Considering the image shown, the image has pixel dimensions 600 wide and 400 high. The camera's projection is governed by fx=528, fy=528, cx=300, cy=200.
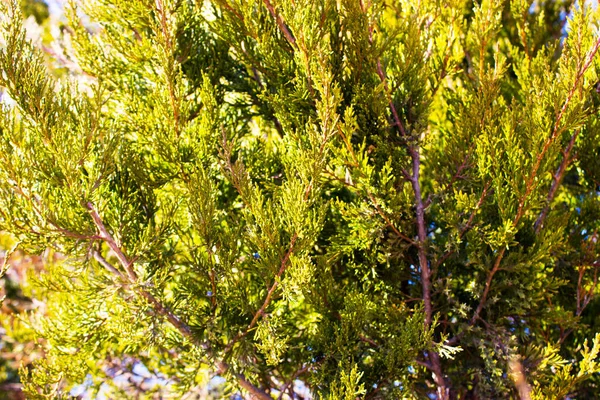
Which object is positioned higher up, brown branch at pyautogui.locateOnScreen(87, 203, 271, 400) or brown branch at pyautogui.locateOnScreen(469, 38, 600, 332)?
brown branch at pyautogui.locateOnScreen(469, 38, 600, 332)

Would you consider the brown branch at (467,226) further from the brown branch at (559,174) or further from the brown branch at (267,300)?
the brown branch at (267,300)

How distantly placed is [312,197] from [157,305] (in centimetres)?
98

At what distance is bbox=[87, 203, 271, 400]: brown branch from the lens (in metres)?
2.53

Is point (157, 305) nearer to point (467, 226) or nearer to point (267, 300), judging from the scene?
point (267, 300)

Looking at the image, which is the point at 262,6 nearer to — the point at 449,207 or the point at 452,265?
the point at 449,207

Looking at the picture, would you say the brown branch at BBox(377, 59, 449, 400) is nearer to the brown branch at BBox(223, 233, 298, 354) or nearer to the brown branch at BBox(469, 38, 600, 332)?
the brown branch at BBox(469, 38, 600, 332)

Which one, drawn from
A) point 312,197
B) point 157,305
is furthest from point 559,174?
point 157,305

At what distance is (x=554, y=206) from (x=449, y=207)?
119 centimetres

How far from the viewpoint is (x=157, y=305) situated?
8.66ft

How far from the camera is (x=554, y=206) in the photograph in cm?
355

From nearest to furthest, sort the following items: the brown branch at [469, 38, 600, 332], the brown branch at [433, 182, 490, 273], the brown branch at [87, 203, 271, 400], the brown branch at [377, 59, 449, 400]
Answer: the brown branch at [469, 38, 600, 332], the brown branch at [87, 203, 271, 400], the brown branch at [433, 182, 490, 273], the brown branch at [377, 59, 449, 400]

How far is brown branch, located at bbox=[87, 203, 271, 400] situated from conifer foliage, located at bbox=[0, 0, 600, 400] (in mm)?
13

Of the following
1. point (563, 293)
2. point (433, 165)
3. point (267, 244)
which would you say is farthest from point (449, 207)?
point (563, 293)

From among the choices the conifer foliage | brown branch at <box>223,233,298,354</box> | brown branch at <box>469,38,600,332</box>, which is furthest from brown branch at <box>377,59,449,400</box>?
brown branch at <box>223,233,298,354</box>
